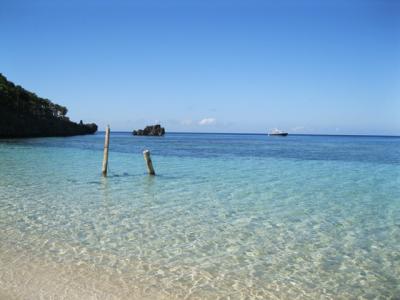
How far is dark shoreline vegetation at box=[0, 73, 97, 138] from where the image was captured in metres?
73.9

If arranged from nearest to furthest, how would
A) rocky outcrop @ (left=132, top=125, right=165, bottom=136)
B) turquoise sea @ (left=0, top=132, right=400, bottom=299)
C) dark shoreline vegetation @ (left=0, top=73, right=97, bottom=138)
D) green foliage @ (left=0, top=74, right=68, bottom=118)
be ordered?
1. turquoise sea @ (left=0, top=132, right=400, bottom=299)
2. dark shoreline vegetation @ (left=0, top=73, right=97, bottom=138)
3. green foliage @ (left=0, top=74, right=68, bottom=118)
4. rocky outcrop @ (left=132, top=125, right=165, bottom=136)

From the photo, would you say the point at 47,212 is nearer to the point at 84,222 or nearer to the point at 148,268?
the point at 84,222

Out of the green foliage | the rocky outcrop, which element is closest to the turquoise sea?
the green foliage

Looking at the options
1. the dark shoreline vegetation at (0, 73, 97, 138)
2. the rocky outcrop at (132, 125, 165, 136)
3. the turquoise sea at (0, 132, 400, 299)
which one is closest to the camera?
the turquoise sea at (0, 132, 400, 299)

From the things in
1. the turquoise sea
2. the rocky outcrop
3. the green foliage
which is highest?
the green foliage

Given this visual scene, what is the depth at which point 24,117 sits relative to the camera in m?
84.5

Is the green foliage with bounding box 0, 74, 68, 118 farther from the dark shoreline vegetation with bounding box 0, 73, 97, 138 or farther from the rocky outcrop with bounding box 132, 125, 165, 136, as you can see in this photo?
the rocky outcrop with bounding box 132, 125, 165, 136

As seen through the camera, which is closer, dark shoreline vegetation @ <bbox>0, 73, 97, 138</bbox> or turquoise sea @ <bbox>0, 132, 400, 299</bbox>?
turquoise sea @ <bbox>0, 132, 400, 299</bbox>

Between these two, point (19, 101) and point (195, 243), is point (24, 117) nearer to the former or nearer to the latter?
point (19, 101)

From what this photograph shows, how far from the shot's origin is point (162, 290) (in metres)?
5.88

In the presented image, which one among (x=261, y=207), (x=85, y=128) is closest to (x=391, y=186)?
(x=261, y=207)

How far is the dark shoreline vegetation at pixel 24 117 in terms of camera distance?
73.9 m

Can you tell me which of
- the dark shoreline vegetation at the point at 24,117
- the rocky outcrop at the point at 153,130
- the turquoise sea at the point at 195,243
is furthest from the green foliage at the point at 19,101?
the turquoise sea at the point at 195,243

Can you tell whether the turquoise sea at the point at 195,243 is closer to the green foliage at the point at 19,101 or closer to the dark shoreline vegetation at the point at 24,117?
the dark shoreline vegetation at the point at 24,117
